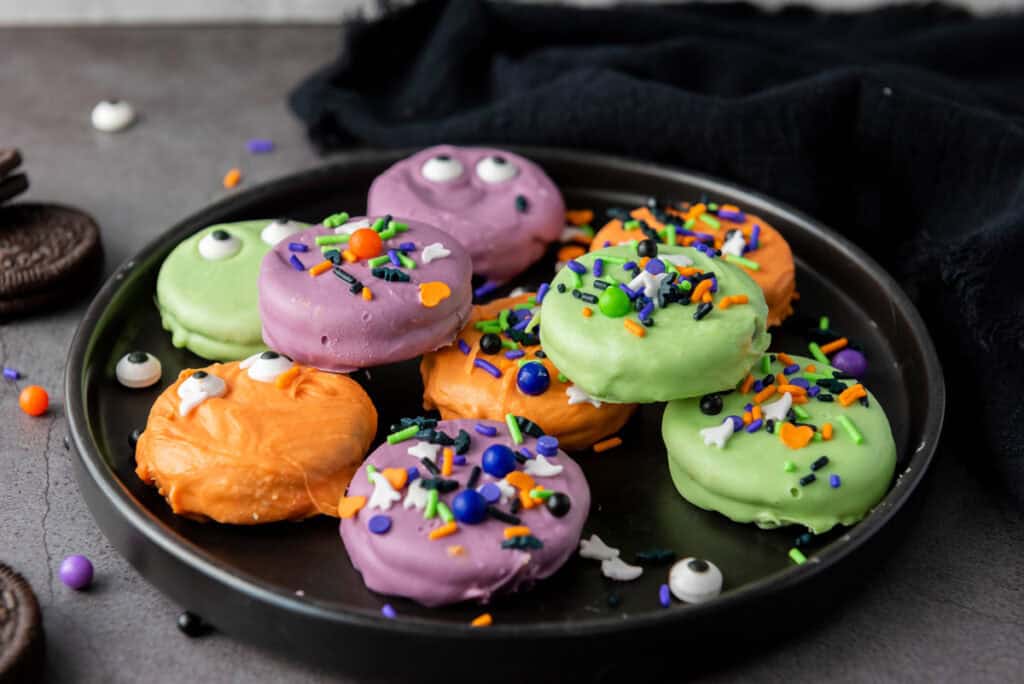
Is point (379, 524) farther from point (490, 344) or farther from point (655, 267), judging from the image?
point (655, 267)

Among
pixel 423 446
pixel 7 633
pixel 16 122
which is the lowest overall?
pixel 16 122

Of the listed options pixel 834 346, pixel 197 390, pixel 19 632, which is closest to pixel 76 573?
pixel 19 632

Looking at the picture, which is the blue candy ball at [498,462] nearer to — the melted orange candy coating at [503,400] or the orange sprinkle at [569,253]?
the melted orange candy coating at [503,400]

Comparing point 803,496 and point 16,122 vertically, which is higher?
point 803,496

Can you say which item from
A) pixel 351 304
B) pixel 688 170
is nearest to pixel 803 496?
pixel 351 304

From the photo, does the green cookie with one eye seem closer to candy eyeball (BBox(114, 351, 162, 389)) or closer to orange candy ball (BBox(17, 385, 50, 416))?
candy eyeball (BBox(114, 351, 162, 389))

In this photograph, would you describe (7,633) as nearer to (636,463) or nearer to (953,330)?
(636,463)

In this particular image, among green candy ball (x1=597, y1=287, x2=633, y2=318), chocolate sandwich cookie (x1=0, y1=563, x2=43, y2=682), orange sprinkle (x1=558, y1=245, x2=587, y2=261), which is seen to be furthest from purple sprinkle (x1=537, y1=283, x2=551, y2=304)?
chocolate sandwich cookie (x1=0, y1=563, x2=43, y2=682)
